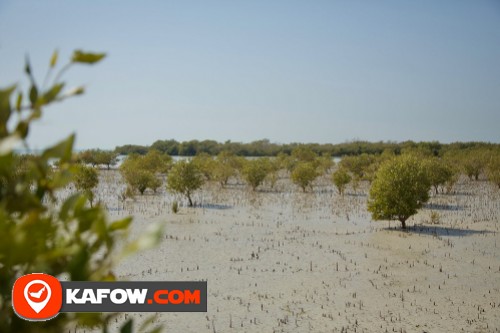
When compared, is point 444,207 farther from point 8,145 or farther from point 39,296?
point 8,145

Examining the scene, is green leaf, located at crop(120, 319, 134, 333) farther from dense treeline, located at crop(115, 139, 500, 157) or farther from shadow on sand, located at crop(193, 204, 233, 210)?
dense treeline, located at crop(115, 139, 500, 157)

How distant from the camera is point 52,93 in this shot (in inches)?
38.6

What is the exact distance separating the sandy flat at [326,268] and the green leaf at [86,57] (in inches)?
334

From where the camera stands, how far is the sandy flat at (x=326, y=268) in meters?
9.25

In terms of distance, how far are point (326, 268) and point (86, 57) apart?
1288 centimetres

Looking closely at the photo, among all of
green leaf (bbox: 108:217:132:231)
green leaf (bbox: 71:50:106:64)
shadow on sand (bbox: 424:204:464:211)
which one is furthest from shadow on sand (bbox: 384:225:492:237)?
green leaf (bbox: 71:50:106:64)

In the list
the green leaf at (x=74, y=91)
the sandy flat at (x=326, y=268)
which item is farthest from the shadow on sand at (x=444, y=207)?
the green leaf at (x=74, y=91)

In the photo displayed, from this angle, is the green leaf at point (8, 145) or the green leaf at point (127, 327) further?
the green leaf at point (127, 327)

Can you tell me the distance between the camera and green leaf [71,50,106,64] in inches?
38.9

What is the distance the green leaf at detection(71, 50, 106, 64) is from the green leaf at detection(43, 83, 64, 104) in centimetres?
7

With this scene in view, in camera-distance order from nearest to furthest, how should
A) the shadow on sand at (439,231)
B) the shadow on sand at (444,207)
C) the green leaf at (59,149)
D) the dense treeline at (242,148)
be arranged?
the green leaf at (59,149) → the shadow on sand at (439,231) → the shadow on sand at (444,207) → the dense treeline at (242,148)

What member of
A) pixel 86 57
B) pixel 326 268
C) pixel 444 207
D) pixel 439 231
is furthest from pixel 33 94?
pixel 444 207

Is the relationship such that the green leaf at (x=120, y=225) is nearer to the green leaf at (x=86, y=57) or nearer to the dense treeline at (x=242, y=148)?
the green leaf at (x=86, y=57)

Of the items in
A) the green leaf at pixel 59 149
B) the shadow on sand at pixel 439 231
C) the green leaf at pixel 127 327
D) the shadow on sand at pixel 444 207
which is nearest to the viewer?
the green leaf at pixel 59 149
